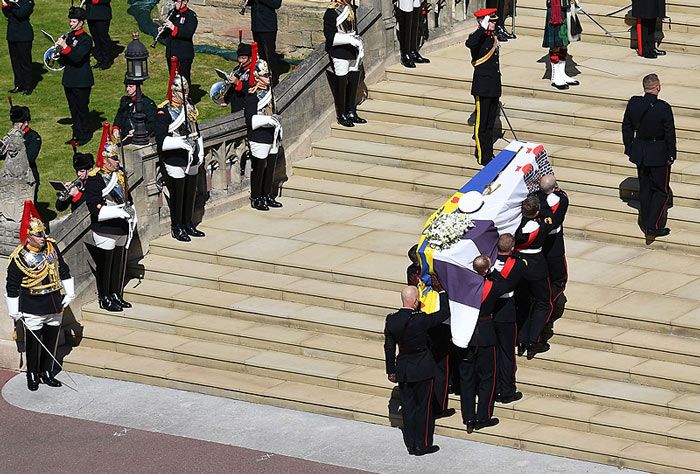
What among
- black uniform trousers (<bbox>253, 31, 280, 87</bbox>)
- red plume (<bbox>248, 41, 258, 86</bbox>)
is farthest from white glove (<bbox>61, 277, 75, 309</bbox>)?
black uniform trousers (<bbox>253, 31, 280, 87</bbox>)

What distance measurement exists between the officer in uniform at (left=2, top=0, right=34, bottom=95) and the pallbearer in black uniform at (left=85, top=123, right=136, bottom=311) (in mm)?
6240

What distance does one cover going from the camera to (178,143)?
21266 mm

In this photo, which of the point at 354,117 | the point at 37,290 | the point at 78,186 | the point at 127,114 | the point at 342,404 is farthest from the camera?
the point at 354,117

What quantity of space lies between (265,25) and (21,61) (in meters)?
3.81

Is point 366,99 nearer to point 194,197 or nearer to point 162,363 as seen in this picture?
point 194,197

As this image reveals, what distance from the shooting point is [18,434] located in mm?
18656

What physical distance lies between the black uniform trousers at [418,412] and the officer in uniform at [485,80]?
5.49 meters

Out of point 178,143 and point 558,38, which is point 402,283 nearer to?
point 178,143

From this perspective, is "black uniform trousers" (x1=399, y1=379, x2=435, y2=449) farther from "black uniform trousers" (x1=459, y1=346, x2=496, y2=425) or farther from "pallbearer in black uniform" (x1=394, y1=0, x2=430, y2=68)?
"pallbearer in black uniform" (x1=394, y1=0, x2=430, y2=68)

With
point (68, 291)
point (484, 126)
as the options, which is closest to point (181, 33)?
point (484, 126)

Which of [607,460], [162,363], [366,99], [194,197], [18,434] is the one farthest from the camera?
[366,99]

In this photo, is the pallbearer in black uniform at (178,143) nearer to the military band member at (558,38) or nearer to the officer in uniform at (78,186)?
the officer in uniform at (78,186)

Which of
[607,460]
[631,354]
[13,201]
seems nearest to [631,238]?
[631,354]

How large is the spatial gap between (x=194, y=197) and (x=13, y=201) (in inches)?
88.5
